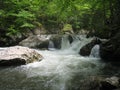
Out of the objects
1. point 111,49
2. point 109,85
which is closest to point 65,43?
point 111,49

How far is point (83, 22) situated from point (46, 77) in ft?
53.5

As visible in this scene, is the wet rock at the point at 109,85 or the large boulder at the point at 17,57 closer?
the wet rock at the point at 109,85

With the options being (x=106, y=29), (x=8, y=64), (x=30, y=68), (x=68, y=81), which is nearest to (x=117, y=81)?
(x=68, y=81)

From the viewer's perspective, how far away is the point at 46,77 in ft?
29.3

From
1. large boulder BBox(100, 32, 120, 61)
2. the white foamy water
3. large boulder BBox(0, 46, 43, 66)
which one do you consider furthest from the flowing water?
large boulder BBox(100, 32, 120, 61)

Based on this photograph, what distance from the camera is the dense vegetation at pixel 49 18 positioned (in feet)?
47.0

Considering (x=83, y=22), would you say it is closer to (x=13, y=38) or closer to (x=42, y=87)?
(x=13, y=38)

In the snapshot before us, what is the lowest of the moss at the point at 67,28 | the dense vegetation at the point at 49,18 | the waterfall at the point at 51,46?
the waterfall at the point at 51,46

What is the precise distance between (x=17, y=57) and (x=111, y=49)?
4.91 meters

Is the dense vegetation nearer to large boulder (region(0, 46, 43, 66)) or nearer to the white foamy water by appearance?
the white foamy water

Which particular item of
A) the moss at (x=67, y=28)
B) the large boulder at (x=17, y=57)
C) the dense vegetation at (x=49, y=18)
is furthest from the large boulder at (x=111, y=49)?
the moss at (x=67, y=28)

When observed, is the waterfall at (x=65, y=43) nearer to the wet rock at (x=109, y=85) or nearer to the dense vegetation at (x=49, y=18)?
the dense vegetation at (x=49, y=18)

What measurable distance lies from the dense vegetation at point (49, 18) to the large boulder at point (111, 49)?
1.14m

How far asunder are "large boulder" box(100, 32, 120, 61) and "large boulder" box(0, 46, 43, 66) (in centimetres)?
365
